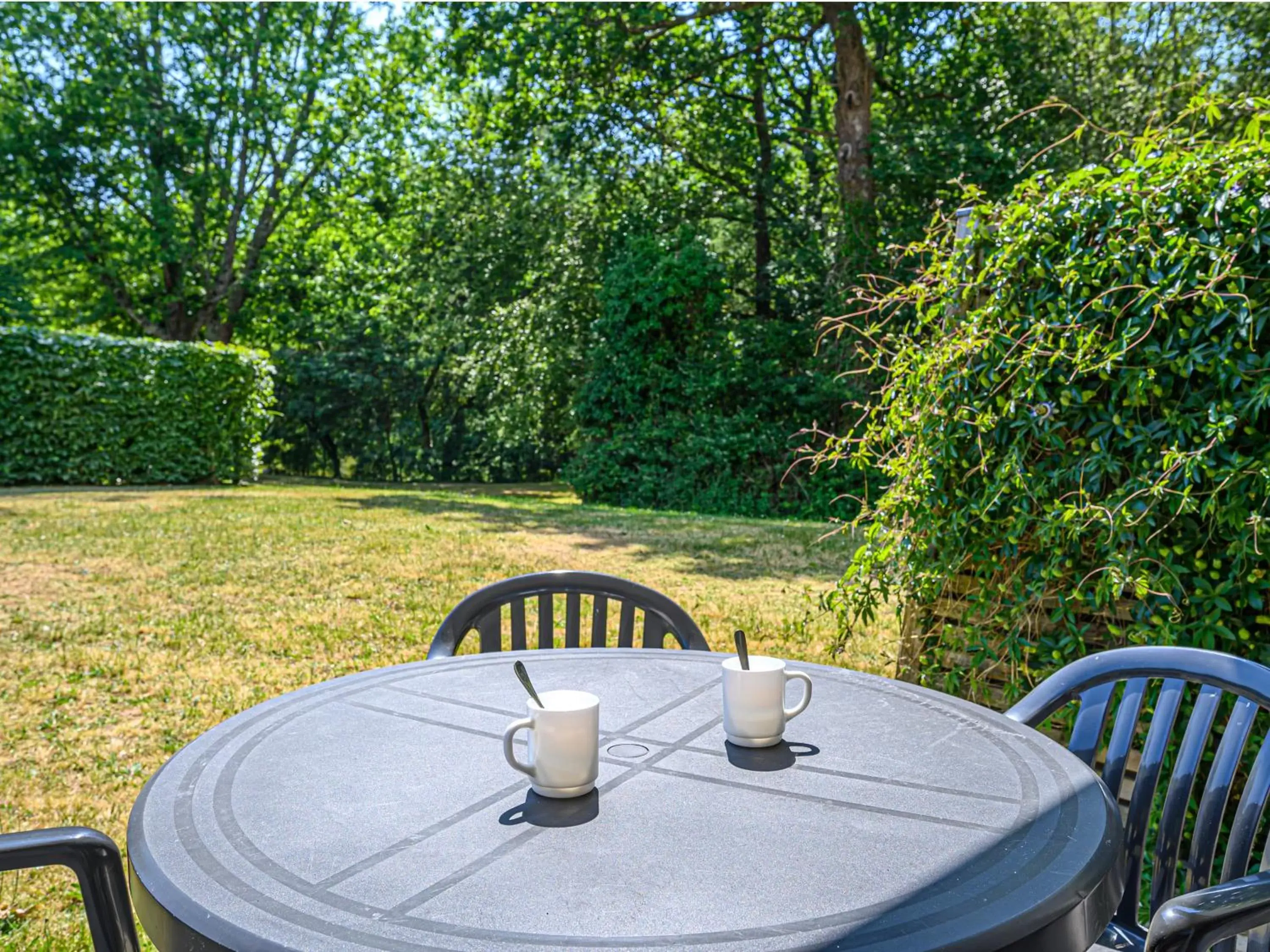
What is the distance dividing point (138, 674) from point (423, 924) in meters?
3.90

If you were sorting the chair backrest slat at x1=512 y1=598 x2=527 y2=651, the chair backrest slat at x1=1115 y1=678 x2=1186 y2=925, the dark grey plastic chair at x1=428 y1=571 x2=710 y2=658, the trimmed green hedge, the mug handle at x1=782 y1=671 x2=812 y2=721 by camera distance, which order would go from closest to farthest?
the mug handle at x1=782 y1=671 x2=812 y2=721, the chair backrest slat at x1=1115 y1=678 x2=1186 y2=925, the dark grey plastic chair at x1=428 y1=571 x2=710 y2=658, the chair backrest slat at x1=512 y1=598 x2=527 y2=651, the trimmed green hedge

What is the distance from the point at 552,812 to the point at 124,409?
42.7ft

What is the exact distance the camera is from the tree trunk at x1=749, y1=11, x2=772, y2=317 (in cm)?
1371

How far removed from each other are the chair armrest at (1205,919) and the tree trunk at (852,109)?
38.1 feet

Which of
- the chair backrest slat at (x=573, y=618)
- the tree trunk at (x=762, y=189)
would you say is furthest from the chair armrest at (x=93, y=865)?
the tree trunk at (x=762, y=189)

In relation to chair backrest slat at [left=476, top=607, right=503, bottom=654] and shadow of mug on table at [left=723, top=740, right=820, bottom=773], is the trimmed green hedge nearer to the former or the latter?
chair backrest slat at [left=476, top=607, right=503, bottom=654]

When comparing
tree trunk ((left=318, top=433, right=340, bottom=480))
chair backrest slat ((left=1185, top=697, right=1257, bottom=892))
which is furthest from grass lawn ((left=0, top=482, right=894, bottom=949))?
tree trunk ((left=318, top=433, right=340, bottom=480))

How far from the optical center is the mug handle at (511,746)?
1167 mm

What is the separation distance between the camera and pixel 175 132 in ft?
55.5

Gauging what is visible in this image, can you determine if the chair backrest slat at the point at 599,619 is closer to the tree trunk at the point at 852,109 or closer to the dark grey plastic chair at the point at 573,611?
the dark grey plastic chair at the point at 573,611

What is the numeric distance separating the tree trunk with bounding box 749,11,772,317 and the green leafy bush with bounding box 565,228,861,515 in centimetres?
81

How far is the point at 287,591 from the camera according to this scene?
5.79 metres

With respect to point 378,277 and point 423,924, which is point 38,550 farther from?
point 378,277

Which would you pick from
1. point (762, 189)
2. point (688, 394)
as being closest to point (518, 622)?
point (688, 394)
